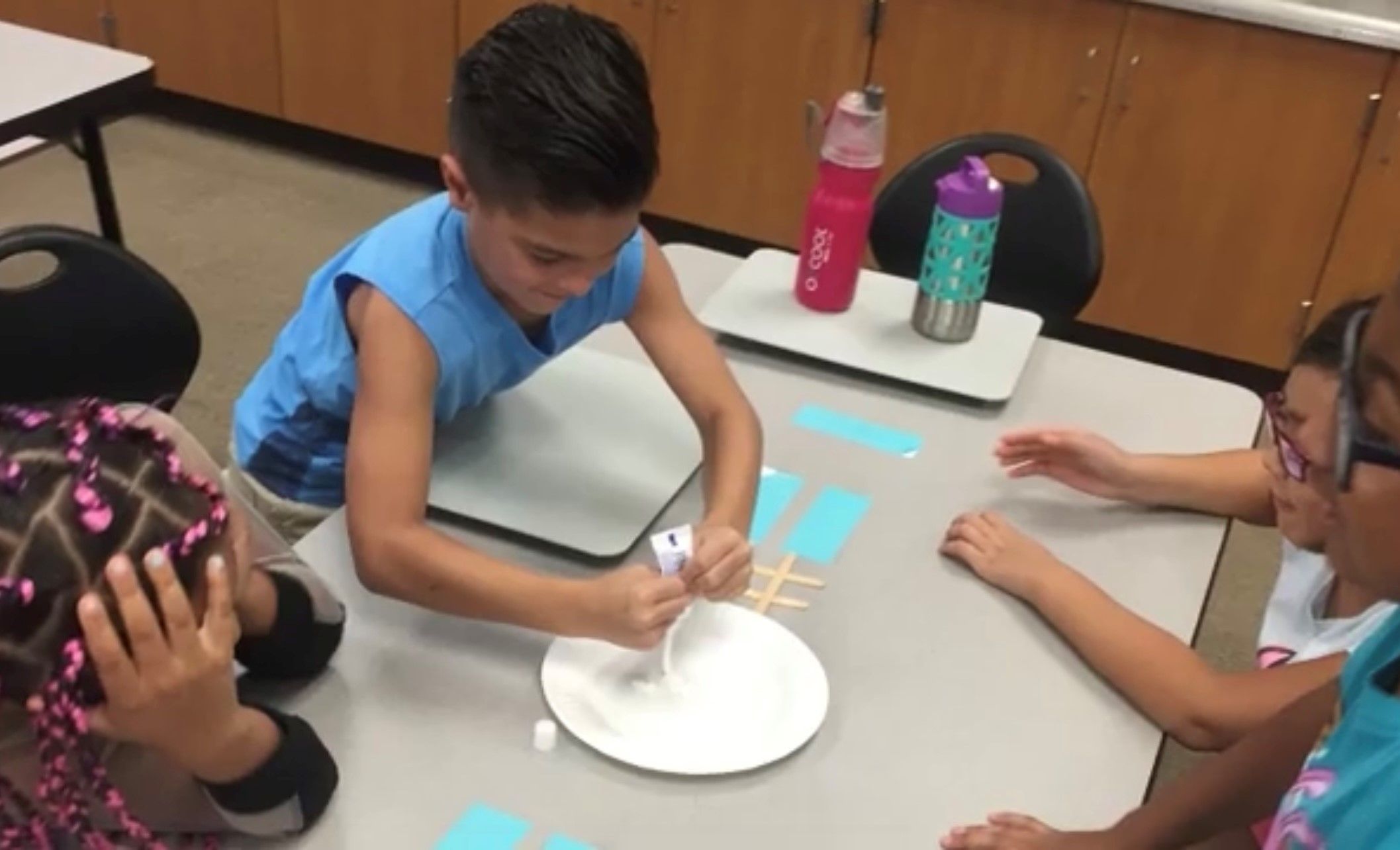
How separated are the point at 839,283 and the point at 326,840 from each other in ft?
2.95

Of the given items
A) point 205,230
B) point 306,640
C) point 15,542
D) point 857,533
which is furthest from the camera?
point 205,230

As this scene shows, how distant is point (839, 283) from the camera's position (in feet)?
5.24

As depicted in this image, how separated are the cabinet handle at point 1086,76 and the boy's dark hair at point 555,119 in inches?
72.5

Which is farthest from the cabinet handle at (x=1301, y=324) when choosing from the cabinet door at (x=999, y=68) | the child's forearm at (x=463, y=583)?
the child's forearm at (x=463, y=583)

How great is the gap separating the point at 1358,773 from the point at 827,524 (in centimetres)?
52

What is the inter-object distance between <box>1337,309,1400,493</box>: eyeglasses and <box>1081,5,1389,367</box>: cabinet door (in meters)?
2.12

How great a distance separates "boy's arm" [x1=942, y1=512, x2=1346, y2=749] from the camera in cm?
108

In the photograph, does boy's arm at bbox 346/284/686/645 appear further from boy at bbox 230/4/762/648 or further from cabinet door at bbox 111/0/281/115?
cabinet door at bbox 111/0/281/115

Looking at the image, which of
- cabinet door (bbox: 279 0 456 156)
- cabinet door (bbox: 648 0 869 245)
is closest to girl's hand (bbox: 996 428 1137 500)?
cabinet door (bbox: 648 0 869 245)

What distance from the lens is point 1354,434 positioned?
0.73 metres

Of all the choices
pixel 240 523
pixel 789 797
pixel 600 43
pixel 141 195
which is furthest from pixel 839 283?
pixel 141 195

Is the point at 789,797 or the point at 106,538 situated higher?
the point at 106,538

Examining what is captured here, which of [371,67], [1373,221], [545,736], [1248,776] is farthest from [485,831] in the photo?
[371,67]

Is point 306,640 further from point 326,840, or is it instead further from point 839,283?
point 839,283
